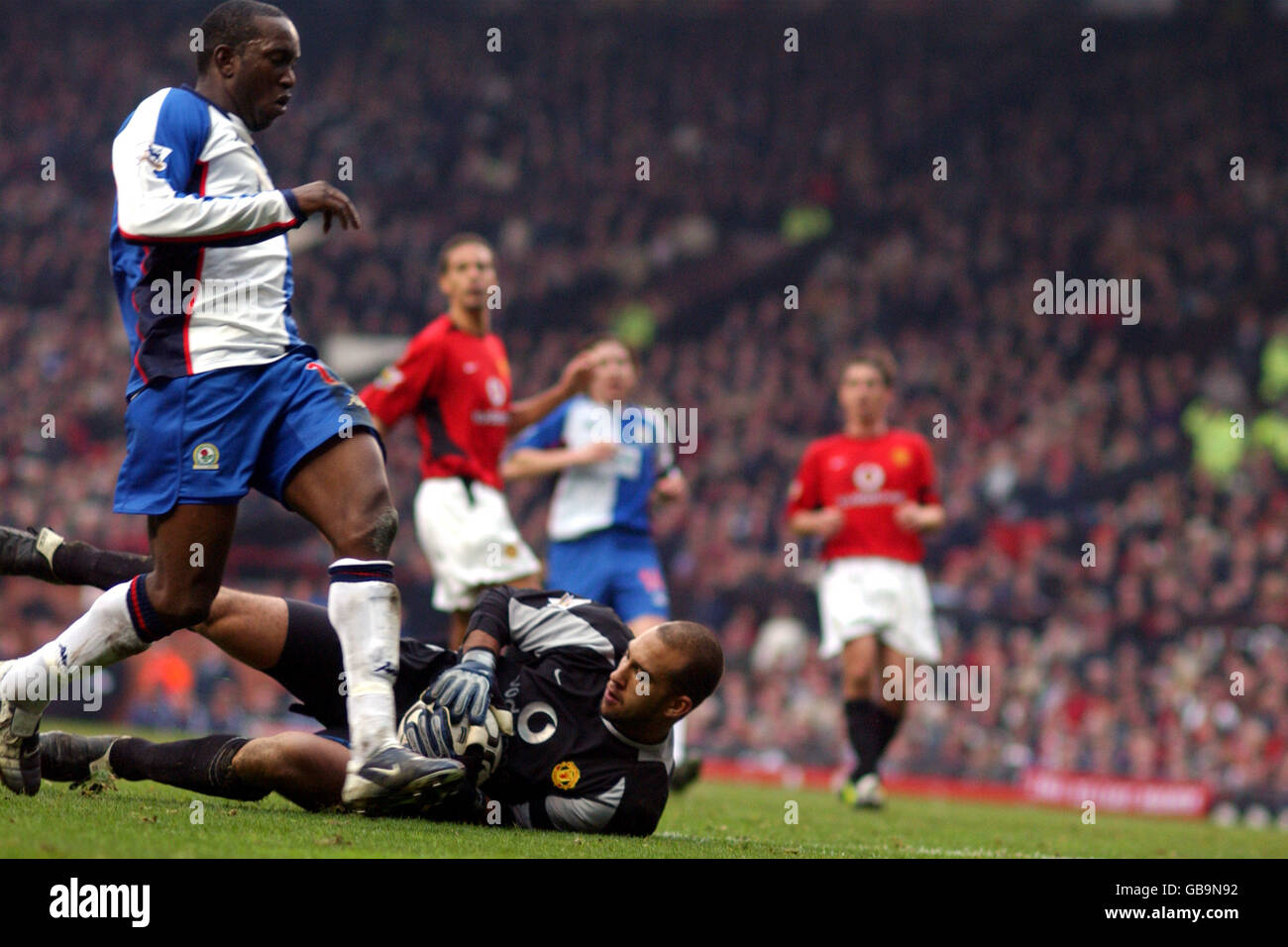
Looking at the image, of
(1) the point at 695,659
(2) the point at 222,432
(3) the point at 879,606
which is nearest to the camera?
(2) the point at 222,432

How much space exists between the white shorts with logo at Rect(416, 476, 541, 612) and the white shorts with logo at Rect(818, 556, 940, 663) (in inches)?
78.2

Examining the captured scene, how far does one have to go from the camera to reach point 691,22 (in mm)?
26938

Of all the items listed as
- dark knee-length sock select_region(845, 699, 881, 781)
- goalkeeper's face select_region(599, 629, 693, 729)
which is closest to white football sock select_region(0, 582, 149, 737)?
goalkeeper's face select_region(599, 629, 693, 729)

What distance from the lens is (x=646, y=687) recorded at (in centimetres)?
476

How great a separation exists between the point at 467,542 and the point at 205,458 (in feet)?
11.1

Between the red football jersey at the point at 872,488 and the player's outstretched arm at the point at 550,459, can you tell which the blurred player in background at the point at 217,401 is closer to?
the player's outstretched arm at the point at 550,459

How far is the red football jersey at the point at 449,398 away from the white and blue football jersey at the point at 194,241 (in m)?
3.07

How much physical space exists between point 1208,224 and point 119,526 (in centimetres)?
1433

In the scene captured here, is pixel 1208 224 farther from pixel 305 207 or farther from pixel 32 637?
pixel 305 207

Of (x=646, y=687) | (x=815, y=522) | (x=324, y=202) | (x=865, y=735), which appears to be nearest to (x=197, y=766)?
(x=646, y=687)

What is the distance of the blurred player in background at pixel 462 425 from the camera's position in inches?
313

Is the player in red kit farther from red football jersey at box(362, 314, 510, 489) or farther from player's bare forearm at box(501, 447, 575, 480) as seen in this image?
red football jersey at box(362, 314, 510, 489)

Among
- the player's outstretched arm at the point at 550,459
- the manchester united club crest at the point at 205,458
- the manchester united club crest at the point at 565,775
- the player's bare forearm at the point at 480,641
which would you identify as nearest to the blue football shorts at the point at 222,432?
the manchester united club crest at the point at 205,458

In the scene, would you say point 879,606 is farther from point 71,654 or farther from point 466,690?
point 71,654
